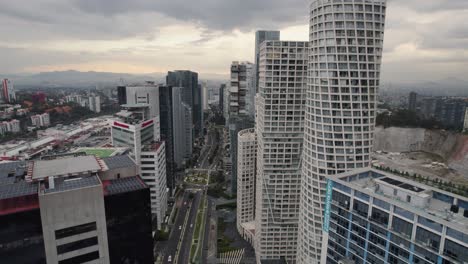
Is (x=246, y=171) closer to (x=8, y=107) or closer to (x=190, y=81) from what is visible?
(x=190, y=81)

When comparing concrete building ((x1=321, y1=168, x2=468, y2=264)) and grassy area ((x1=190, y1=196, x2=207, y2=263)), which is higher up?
concrete building ((x1=321, y1=168, x2=468, y2=264))

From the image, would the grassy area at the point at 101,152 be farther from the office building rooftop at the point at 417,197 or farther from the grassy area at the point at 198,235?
the office building rooftop at the point at 417,197

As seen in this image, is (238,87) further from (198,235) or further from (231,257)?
(231,257)

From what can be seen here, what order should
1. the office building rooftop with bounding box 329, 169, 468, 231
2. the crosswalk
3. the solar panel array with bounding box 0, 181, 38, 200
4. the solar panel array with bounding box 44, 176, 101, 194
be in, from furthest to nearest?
1. the crosswalk
2. the solar panel array with bounding box 44, 176, 101, 194
3. the solar panel array with bounding box 0, 181, 38, 200
4. the office building rooftop with bounding box 329, 169, 468, 231

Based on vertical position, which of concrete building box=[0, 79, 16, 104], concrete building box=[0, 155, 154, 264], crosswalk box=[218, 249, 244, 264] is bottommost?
crosswalk box=[218, 249, 244, 264]

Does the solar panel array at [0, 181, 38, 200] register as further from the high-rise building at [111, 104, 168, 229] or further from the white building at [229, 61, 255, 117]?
the white building at [229, 61, 255, 117]

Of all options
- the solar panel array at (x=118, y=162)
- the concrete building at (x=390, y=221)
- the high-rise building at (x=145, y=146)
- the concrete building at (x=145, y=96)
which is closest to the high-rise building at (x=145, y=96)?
the concrete building at (x=145, y=96)

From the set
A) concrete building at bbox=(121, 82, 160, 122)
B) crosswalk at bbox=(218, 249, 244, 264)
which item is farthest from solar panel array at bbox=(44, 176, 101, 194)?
concrete building at bbox=(121, 82, 160, 122)
